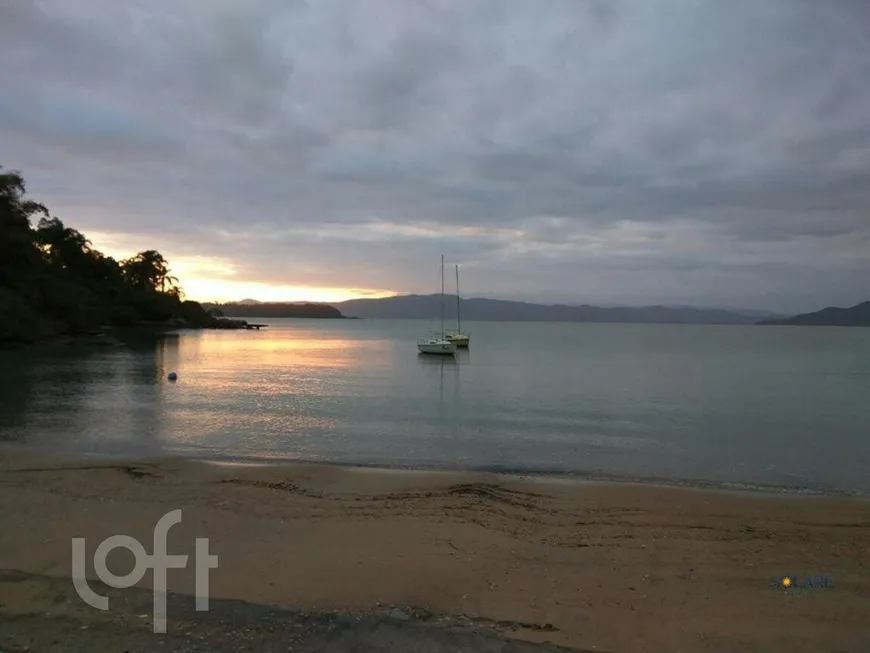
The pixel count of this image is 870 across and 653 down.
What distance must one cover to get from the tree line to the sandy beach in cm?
5715

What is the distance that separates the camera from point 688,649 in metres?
5.18

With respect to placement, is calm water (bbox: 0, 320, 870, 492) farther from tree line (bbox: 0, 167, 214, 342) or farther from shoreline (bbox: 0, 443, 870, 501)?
tree line (bbox: 0, 167, 214, 342)

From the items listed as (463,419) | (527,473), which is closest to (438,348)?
(463,419)

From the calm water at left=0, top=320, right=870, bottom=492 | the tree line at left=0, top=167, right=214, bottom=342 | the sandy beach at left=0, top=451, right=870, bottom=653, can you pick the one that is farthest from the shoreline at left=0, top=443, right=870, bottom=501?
the tree line at left=0, top=167, right=214, bottom=342

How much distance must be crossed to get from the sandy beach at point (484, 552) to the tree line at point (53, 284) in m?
57.2

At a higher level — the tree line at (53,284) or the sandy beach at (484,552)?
the tree line at (53,284)

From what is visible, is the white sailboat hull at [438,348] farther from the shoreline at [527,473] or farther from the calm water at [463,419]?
the shoreline at [527,473]

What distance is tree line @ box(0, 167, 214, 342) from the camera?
59.7 meters

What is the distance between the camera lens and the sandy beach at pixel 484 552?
5.56 metres

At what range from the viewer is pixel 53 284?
68.5m

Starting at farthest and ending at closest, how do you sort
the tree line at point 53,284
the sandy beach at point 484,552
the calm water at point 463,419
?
1. the tree line at point 53,284
2. the calm water at point 463,419
3. the sandy beach at point 484,552

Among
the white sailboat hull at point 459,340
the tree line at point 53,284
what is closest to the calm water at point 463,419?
the tree line at point 53,284

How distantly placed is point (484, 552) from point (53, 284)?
76.4 m

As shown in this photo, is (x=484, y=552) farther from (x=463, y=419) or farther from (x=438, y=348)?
(x=438, y=348)
